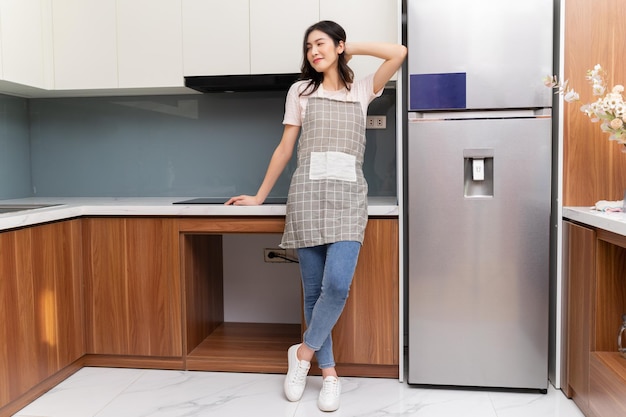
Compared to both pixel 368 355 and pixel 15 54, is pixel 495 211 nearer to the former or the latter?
pixel 368 355

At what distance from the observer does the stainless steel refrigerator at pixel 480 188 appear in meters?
2.24

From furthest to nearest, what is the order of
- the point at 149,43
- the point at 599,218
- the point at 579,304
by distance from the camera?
the point at 149,43
the point at 579,304
the point at 599,218

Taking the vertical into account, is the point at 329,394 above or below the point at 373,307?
below

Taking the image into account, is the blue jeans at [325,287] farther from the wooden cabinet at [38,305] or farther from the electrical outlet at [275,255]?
the wooden cabinet at [38,305]

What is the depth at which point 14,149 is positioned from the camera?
3.10m

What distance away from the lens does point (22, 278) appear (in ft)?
7.16

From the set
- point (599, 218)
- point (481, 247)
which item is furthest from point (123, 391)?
point (599, 218)

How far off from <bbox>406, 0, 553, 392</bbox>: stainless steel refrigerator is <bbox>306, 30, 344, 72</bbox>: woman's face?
31 cm

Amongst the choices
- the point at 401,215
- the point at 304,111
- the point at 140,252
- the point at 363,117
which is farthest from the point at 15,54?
the point at 401,215

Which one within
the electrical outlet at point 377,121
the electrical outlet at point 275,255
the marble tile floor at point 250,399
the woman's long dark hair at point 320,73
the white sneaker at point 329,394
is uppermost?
the woman's long dark hair at point 320,73

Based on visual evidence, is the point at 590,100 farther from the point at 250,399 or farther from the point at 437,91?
the point at 250,399

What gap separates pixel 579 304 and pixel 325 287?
930mm

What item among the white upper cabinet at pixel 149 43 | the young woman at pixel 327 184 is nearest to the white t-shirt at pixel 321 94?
the young woman at pixel 327 184

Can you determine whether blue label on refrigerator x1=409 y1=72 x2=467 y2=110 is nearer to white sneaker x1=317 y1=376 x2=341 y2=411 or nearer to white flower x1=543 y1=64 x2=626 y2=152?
white flower x1=543 y1=64 x2=626 y2=152
